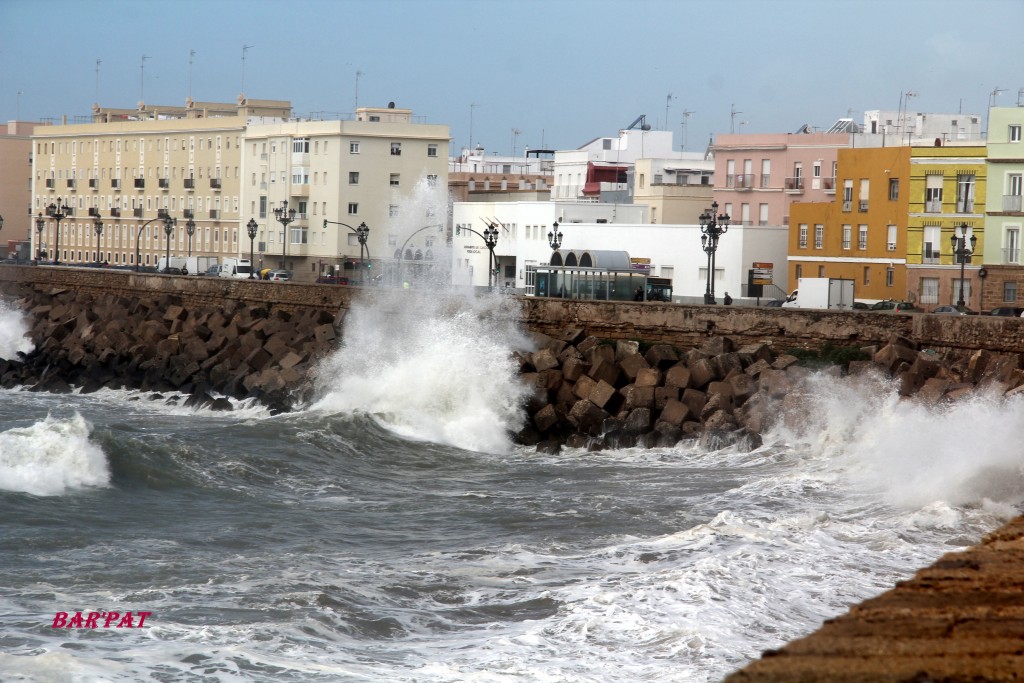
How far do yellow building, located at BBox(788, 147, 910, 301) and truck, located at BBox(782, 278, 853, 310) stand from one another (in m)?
6.77

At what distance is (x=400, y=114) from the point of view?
6825cm

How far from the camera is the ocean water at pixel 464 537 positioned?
356 inches

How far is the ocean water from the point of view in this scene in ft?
29.7

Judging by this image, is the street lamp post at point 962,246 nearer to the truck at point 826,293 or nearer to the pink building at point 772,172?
the truck at point 826,293

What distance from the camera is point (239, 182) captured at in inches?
2606

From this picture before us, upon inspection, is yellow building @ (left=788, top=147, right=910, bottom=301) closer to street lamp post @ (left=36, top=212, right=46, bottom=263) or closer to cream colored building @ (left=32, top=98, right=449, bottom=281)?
cream colored building @ (left=32, top=98, right=449, bottom=281)

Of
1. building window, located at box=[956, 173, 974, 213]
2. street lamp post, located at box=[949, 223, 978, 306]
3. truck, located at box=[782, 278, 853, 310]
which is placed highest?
building window, located at box=[956, 173, 974, 213]

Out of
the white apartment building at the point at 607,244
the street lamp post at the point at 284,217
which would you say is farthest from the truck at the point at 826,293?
the street lamp post at the point at 284,217

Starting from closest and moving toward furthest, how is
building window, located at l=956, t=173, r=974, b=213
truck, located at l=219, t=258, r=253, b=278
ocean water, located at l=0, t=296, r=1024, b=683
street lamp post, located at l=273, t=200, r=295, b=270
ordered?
ocean water, located at l=0, t=296, r=1024, b=683 < building window, located at l=956, t=173, r=974, b=213 < street lamp post, located at l=273, t=200, r=295, b=270 < truck, located at l=219, t=258, r=253, b=278

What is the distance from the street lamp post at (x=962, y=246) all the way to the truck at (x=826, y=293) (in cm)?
272

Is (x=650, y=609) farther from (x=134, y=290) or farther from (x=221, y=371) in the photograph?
(x=134, y=290)

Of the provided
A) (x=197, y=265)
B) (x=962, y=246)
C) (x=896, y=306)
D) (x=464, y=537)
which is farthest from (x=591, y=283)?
(x=197, y=265)

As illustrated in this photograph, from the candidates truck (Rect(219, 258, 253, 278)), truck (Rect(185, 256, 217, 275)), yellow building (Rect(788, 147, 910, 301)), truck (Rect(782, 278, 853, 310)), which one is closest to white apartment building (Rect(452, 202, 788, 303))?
yellow building (Rect(788, 147, 910, 301))

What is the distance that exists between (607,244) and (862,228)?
29.9 ft
